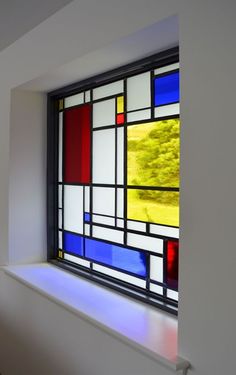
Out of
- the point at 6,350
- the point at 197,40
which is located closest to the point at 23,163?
the point at 6,350

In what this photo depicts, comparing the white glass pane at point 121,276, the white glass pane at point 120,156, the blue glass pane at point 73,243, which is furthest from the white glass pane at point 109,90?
the white glass pane at point 121,276

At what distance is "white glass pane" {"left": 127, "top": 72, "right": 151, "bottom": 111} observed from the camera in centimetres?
215

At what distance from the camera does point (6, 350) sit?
9.60 feet

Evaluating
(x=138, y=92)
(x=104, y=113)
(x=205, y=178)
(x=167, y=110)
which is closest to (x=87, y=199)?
(x=104, y=113)

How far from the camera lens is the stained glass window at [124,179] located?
2.02 m

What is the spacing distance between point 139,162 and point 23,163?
1.06m

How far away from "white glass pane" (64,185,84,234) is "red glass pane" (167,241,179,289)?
0.82 meters

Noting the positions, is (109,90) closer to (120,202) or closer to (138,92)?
(138,92)

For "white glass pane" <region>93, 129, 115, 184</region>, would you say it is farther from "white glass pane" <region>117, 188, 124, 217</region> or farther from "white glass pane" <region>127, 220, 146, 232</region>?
"white glass pane" <region>127, 220, 146, 232</region>

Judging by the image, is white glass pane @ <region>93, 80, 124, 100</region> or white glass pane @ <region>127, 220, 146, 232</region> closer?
white glass pane @ <region>127, 220, 146, 232</region>

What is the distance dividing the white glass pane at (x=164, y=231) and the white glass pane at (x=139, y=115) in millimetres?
526

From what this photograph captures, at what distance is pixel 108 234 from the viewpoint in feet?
7.98

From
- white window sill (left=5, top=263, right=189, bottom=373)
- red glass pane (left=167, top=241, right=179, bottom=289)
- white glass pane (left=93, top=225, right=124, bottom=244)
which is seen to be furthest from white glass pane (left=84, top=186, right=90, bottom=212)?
red glass pane (left=167, top=241, right=179, bottom=289)

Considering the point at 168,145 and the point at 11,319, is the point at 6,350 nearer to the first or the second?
the point at 11,319
